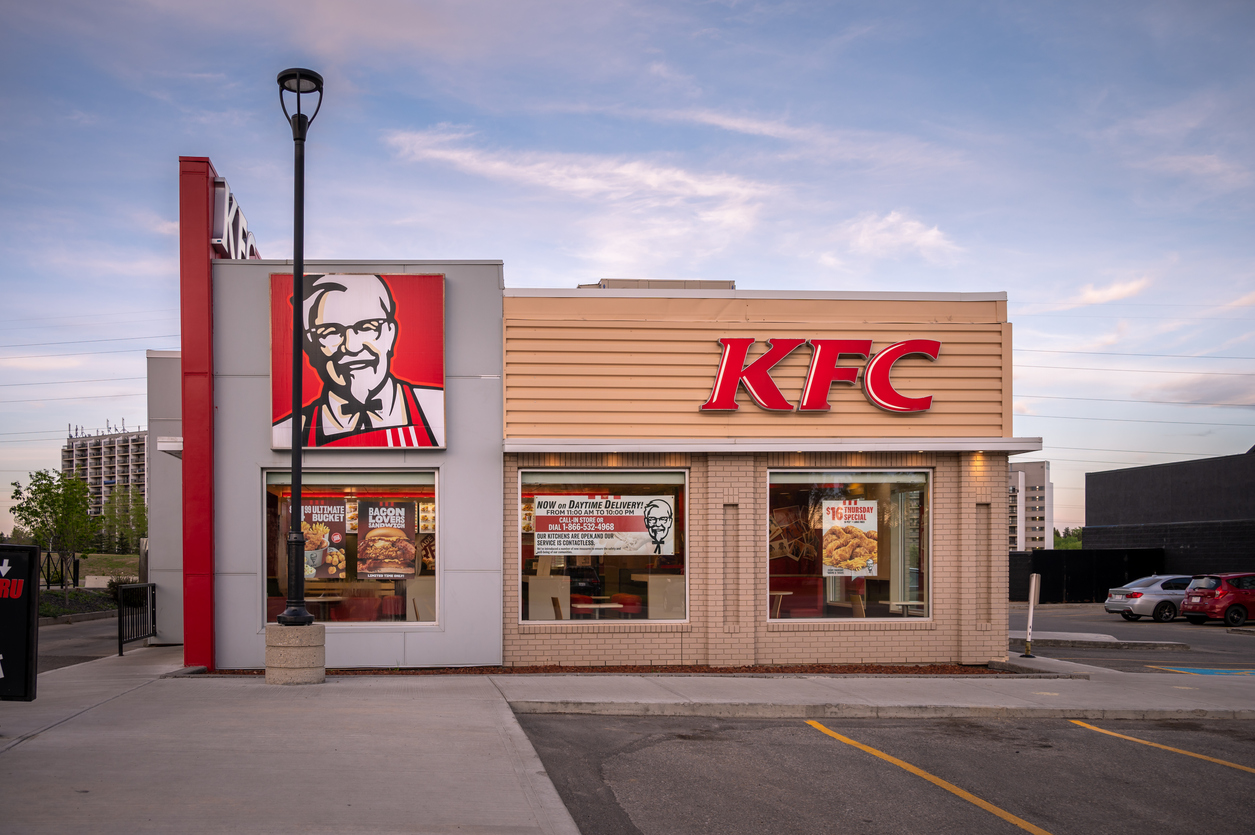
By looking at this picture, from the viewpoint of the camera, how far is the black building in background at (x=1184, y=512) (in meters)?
35.7

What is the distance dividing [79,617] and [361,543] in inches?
658

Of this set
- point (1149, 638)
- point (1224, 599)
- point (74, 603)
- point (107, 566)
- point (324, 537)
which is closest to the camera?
point (324, 537)

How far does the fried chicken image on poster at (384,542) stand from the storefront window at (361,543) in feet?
0.05

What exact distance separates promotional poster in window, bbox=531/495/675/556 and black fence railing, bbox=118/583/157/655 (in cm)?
768

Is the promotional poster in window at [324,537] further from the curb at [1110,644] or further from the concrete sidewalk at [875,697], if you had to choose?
the curb at [1110,644]

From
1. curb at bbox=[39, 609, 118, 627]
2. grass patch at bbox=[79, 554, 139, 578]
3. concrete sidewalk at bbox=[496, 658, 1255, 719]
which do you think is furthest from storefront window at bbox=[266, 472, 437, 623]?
grass patch at bbox=[79, 554, 139, 578]

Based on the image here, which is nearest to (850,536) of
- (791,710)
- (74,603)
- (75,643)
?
(791,710)

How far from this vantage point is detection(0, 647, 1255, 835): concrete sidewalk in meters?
6.05

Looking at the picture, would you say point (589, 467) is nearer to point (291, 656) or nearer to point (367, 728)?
point (291, 656)

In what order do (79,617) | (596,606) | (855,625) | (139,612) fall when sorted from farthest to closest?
(79,617)
(139,612)
(855,625)
(596,606)

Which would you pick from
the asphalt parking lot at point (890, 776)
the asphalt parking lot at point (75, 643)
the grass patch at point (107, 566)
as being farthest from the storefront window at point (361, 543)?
the grass patch at point (107, 566)

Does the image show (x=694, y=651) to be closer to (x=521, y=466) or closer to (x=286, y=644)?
(x=521, y=466)

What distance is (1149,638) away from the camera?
21.9 metres

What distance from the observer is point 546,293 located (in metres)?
13.7
